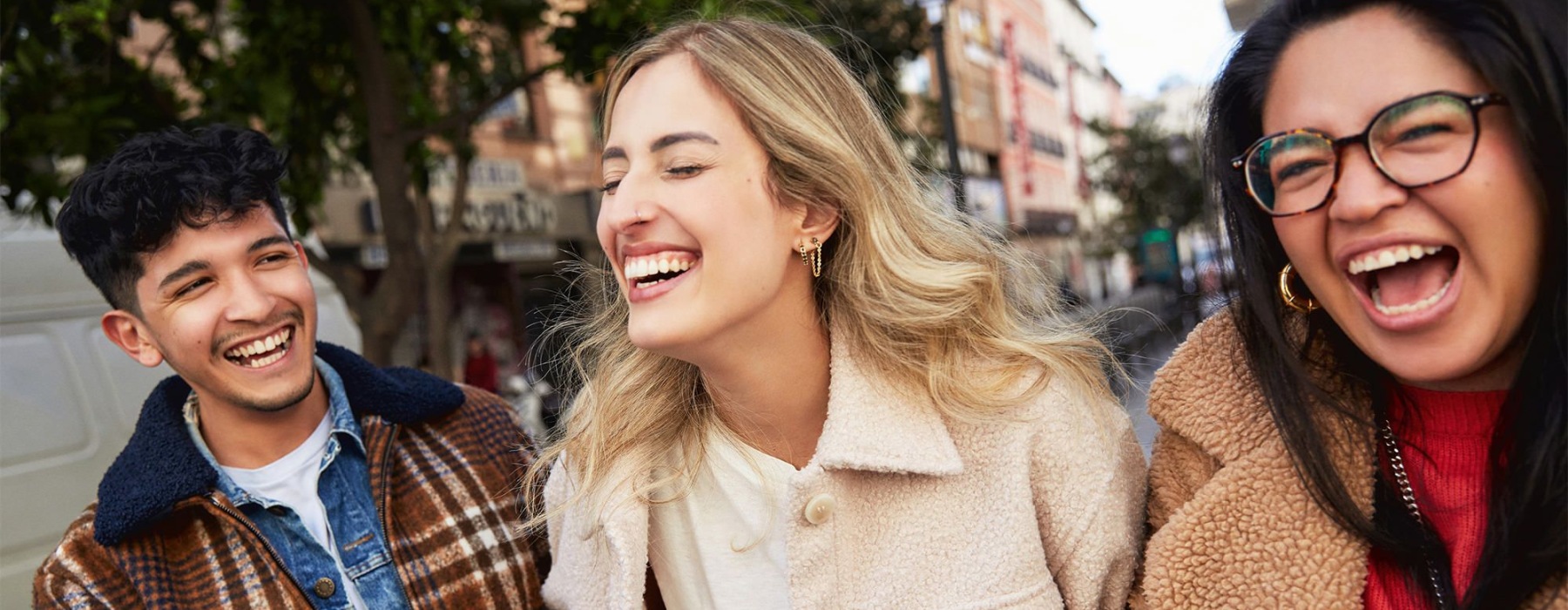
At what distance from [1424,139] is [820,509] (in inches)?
45.1

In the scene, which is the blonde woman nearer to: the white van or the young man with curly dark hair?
the young man with curly dark hair

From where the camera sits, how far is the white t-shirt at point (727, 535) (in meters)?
2.19

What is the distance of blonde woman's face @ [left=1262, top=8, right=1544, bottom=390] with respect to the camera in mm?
1362

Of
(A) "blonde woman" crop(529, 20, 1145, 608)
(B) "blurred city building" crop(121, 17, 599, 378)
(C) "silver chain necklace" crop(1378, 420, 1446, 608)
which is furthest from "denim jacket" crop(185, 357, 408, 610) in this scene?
(B) "blurred city building" crop(121, 17, 599, 378)

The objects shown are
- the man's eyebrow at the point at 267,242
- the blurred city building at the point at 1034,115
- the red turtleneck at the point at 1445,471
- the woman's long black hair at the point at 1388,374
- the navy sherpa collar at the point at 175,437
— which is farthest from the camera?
the blurred city building at the point at 1034,115

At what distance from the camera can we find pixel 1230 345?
192cm

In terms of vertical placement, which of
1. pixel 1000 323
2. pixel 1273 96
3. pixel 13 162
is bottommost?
pixel 1000 323

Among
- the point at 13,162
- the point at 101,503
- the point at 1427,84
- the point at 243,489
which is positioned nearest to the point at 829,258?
the point at 1427,84

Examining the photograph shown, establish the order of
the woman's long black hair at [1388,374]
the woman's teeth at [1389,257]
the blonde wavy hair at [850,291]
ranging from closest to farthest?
the woman's long black hair at [1388,374] → the woman's teeth at [1389,257] → the blonde wavy hair at [850,291]

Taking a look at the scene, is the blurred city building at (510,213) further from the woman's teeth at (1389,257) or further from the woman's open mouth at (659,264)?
the woman's teeth at (1389,257)

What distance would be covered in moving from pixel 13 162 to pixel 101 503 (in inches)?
130

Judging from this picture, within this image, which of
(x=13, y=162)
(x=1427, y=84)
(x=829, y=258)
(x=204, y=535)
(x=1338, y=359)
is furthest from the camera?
(x=13, y=162)

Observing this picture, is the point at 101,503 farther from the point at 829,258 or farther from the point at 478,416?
the point at 829,258

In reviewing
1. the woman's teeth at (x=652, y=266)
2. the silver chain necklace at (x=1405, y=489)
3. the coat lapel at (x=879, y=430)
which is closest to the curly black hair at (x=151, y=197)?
the woman's teeth at (x=652, y=266)
